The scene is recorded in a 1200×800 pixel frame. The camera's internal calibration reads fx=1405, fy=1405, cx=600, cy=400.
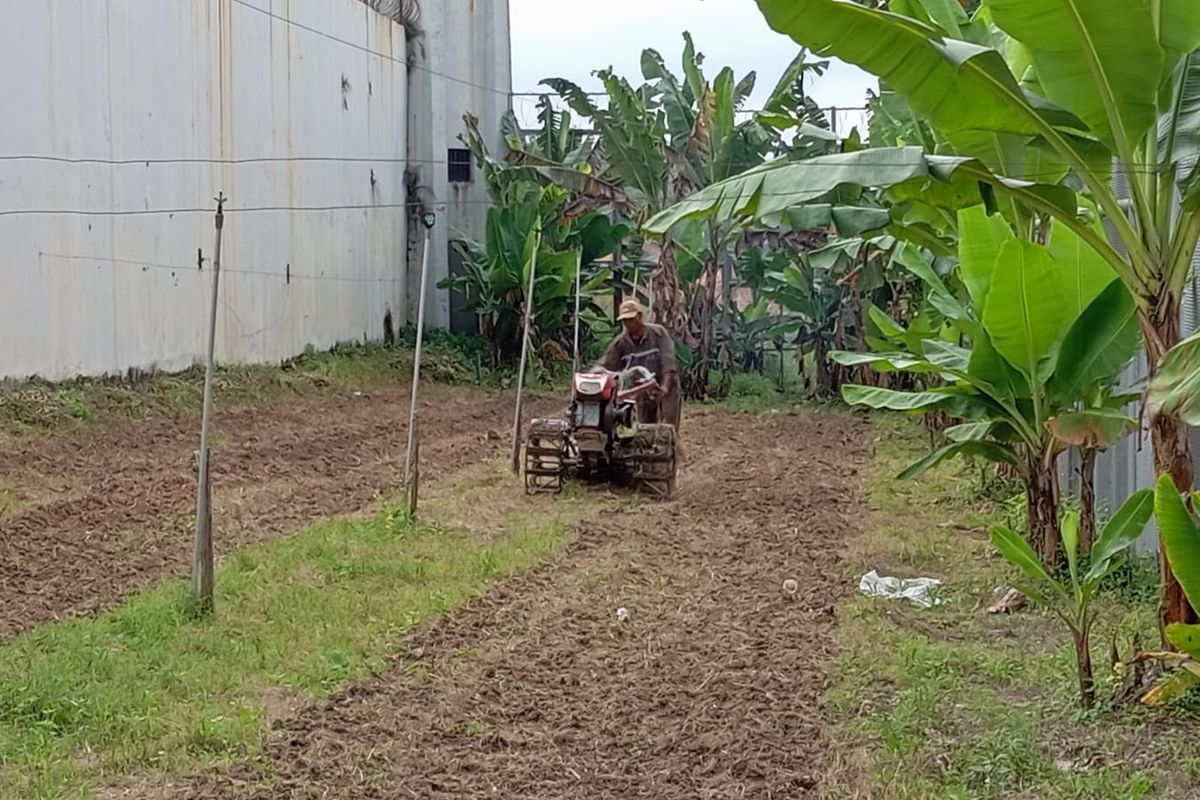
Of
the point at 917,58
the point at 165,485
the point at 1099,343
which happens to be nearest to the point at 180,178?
the point at 165,485

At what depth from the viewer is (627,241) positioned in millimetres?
22797

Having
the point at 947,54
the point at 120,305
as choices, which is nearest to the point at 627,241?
the point at 120,305

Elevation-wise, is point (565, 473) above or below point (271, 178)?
below

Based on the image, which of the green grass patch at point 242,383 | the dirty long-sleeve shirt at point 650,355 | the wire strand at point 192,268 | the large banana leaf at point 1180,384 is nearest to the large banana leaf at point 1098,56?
the large banana leaf at point 1180,384

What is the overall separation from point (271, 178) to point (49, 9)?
477 centimetres

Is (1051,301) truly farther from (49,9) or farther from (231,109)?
(231,109)

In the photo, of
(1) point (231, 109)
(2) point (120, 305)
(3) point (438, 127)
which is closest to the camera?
(2) point (120, 305)

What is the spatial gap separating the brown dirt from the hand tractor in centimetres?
135

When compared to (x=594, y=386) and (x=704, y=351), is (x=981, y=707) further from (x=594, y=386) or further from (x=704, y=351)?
(x=704, y=351)

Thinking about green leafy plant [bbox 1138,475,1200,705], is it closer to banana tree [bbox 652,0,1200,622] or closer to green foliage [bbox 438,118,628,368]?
banana tree [bbox 652,0,1200,622]

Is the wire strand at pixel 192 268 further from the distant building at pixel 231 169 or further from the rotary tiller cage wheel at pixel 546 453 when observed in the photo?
the rotary tiller cage wheel at pixel 546 453

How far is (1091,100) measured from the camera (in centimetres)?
505

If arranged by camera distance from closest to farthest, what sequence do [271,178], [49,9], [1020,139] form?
1. [1020,139]
2. [49,9]
3. [271,178]

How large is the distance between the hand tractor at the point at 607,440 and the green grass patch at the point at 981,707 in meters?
2.48
